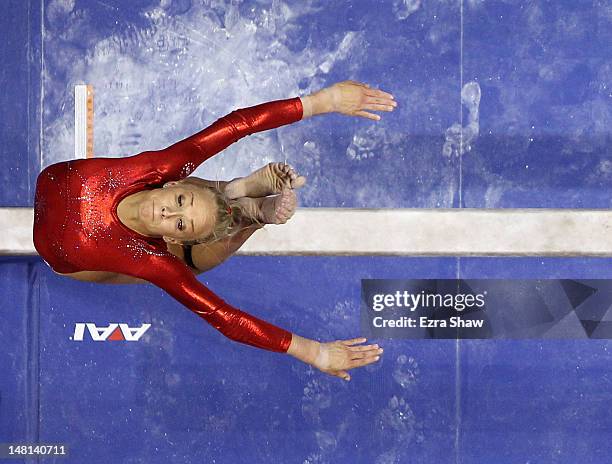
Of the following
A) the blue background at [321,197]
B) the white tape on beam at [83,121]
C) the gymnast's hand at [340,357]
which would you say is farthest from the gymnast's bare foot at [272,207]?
the white tape on beam at [83,121]

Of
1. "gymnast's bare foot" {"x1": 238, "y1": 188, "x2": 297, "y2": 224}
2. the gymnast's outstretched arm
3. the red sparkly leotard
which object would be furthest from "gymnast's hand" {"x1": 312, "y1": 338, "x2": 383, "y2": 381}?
the gymnast's outstretched arm

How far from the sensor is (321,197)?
2428 mm

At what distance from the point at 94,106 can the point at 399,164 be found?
3.58ft

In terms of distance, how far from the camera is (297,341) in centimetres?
177

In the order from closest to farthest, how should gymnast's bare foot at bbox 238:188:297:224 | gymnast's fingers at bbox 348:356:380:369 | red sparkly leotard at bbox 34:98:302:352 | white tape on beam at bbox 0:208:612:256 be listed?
1. gymnast's bare foot at bbox 238:188:297:224
2. red sparkly leotard at bbox 34:98:302:352
3. gymnast's fingers at bbox 348:356:380:369
4. white tape on beam at bbox 0:208:612:256

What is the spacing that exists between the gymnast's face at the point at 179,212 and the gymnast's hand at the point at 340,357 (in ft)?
1.46

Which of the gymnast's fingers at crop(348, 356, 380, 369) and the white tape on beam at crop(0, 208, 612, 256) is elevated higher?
the white tape on beam at crop(0, 208, 612, 256)

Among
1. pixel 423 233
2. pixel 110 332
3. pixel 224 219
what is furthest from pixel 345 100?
pixel 110 332

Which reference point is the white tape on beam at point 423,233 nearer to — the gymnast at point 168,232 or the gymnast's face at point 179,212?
the gymnast at point 168,232

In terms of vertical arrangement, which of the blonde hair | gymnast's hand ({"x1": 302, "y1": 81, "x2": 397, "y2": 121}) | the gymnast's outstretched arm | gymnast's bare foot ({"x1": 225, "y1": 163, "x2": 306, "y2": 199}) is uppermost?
gymnast's hand ({"x1": 302, "y1": 81, "x2": 397, "y2": 121})

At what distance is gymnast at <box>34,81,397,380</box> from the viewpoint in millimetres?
1723

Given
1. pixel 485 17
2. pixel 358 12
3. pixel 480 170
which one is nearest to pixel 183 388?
pixel 480 170

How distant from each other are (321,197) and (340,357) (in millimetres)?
754

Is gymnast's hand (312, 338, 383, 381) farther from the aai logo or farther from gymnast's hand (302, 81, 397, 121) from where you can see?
the aai logo
